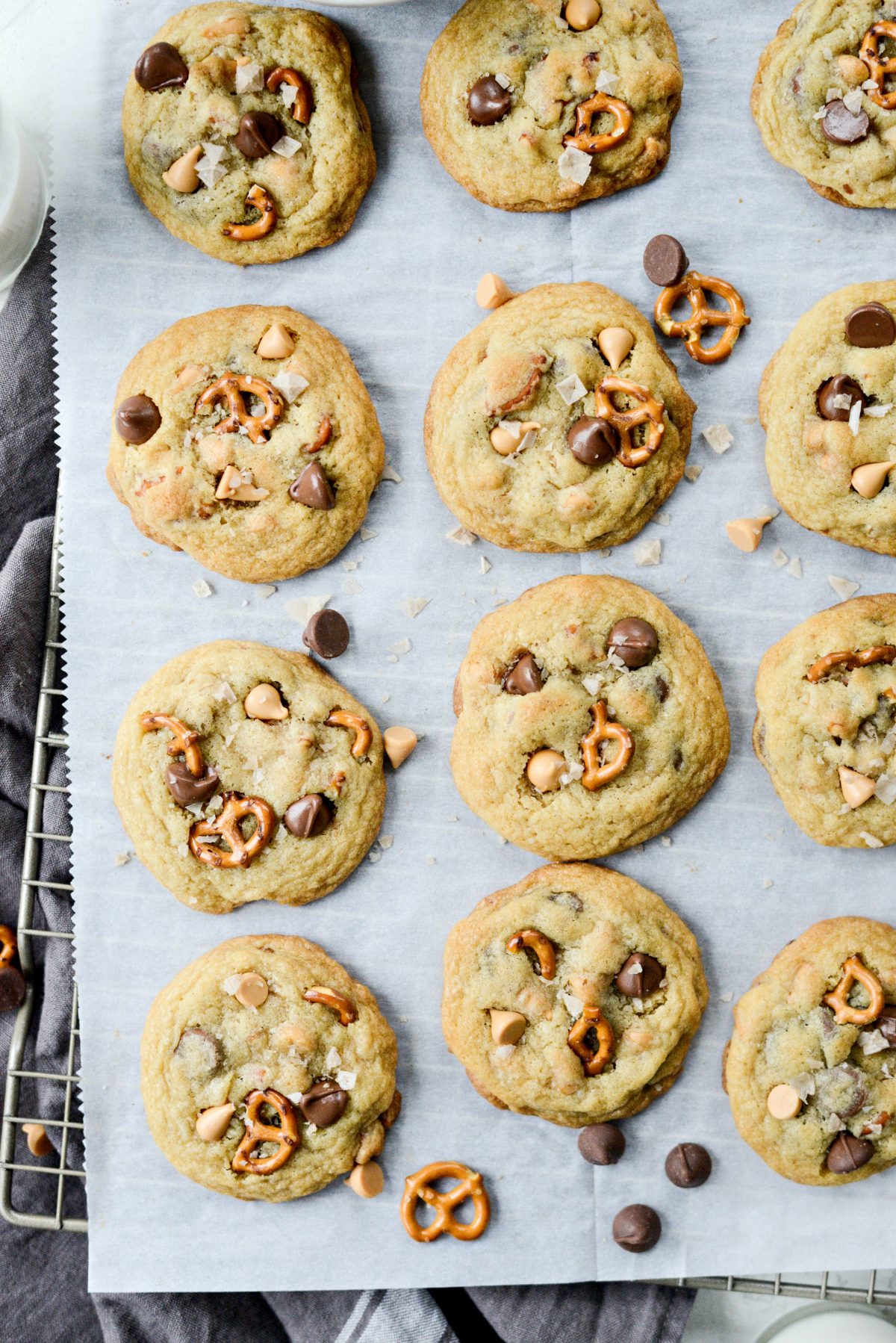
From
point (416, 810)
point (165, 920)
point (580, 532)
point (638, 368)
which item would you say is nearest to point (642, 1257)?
point (416, 810)

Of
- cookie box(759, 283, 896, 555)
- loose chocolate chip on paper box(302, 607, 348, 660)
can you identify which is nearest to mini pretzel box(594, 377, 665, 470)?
cookie box(759, 283, 896, 555)

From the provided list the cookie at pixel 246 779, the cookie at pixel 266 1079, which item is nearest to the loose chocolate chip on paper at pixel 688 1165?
the cookie at pixel 266 1079

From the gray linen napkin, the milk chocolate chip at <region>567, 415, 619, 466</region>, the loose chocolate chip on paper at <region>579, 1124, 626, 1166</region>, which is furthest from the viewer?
the gray linen napkin

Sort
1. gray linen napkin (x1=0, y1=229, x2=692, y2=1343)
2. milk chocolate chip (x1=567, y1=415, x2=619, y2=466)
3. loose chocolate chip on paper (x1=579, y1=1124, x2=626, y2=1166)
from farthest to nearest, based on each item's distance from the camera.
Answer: gray linen napkin (x1=0, y1=229, x2=692, y2=1343)
loose chocolate chip on paper (x1=579, y1=1124, x2=626, y2=1166)
milk chocolate chip (x1=567, y1=415, x2=619, y2=466)

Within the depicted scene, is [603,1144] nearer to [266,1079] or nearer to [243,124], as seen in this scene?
[266,1079]

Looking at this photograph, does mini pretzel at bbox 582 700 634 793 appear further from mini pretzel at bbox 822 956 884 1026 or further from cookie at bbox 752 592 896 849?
mini pretzel at bbox 822 956 884 1026

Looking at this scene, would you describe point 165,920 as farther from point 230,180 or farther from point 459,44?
point 459,44
